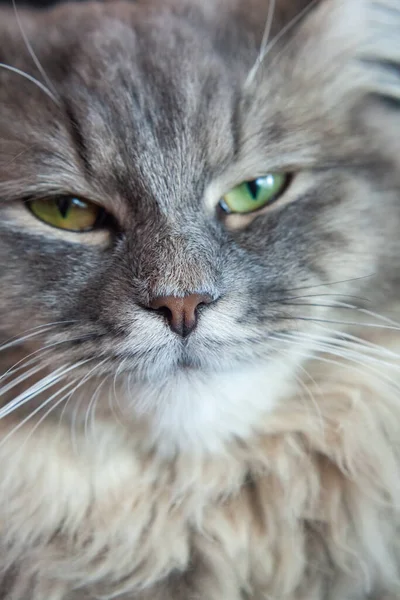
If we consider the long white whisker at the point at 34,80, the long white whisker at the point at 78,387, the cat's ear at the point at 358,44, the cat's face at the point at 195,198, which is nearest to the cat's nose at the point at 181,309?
the cat's face at the point at 195,198

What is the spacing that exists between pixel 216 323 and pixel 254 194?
0.83 feet

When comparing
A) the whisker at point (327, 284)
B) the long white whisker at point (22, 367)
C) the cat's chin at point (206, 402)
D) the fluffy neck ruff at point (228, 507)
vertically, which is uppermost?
the whisker at point (327, 284)

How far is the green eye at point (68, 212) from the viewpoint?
98 centimetres

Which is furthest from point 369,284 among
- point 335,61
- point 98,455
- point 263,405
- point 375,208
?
point 98,455

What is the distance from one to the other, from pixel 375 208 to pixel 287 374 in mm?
302

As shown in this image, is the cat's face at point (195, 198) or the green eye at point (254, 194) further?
the green eye at point (254, 194)

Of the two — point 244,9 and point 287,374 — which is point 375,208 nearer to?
point 287,374

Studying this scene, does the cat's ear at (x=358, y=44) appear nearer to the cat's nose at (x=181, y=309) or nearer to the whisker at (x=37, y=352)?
the cat's nose at (x=181, y=309)

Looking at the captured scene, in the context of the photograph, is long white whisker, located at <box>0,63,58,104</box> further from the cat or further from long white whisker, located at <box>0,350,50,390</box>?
long white whisker, located at <box>0,350,50,390</box>

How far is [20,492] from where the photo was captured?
102 centimetres

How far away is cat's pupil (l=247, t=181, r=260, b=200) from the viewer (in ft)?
3.31

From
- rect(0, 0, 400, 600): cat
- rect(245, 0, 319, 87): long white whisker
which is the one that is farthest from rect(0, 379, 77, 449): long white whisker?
rect(245, 0, 319, 87): long white whisker

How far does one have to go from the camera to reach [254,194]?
102 centimetres

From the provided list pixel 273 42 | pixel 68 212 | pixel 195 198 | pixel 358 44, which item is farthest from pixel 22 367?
pixel 358 44
